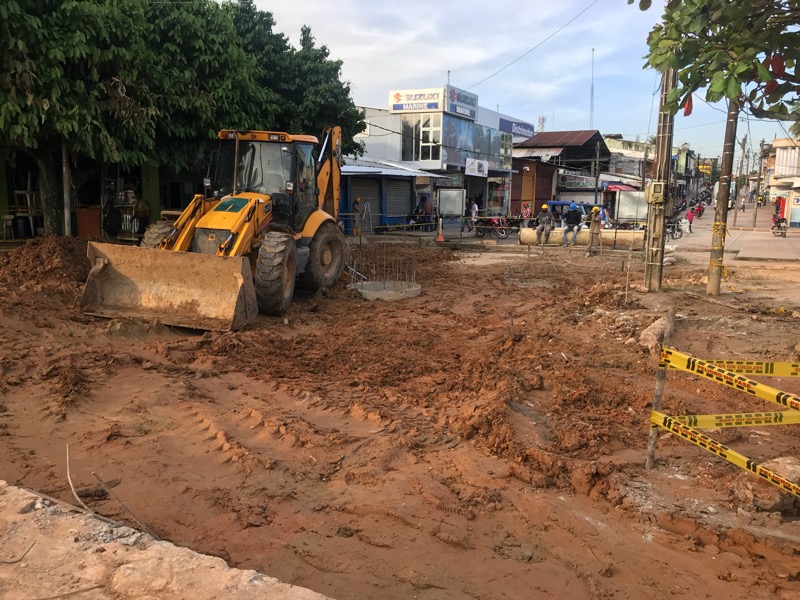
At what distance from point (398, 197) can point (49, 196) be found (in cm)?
2045

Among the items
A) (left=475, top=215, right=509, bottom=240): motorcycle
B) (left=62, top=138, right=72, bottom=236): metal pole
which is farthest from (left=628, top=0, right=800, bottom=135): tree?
(left=475, top=215, right=509, bottom=240): motorcycle

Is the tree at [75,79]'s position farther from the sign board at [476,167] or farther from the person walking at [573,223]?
the sign board at [476,167]

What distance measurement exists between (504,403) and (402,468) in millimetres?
1566

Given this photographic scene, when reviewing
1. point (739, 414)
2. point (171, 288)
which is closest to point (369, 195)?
point (171, 288)

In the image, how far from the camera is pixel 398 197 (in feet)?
106

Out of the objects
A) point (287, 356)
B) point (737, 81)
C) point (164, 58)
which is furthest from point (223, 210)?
point (737, 81)

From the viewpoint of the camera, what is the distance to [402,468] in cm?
461

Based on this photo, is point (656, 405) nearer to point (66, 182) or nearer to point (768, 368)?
point (768, 368)

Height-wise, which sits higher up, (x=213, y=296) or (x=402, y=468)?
(x=213, y=296)

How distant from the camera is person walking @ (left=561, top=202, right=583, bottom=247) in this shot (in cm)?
2408

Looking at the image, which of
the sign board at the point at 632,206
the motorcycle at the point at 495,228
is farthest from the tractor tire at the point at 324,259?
the sign board at the point at 632,206

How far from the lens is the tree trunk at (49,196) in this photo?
13.2 m

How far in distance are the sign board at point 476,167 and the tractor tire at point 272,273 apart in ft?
93.8

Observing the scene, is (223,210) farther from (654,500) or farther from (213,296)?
(654,500)
